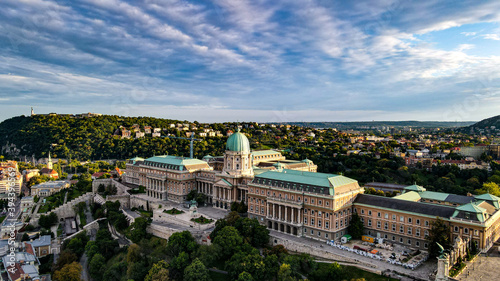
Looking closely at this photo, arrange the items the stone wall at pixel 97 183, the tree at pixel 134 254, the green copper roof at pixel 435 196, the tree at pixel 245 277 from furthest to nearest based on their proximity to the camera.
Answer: the stone wall at pixel 97 183, the green copper roof at pixel 435 196, the tree at pixel 134 254, the tree at pixel 245 277

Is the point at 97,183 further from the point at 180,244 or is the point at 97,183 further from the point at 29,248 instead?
the point at 180,244

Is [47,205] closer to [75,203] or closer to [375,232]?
[75,203]

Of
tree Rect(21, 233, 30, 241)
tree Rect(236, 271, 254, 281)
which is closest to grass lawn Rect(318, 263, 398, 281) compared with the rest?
tree Rect(236, 271, 254, 281)

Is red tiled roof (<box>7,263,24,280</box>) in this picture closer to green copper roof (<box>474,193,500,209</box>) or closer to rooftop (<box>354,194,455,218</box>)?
rooftop (<box>354,194,455,218</box>)

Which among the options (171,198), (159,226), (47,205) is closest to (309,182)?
(159,226)

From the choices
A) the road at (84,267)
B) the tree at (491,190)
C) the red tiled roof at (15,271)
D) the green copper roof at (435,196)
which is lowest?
the road at (84,267)

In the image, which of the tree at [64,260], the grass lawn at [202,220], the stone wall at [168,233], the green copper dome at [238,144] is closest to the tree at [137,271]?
the stone wall at [168,233]

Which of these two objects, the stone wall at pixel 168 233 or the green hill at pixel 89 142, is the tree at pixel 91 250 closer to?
the stone wall at pixel 168 233

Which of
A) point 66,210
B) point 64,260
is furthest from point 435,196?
point 66,210
